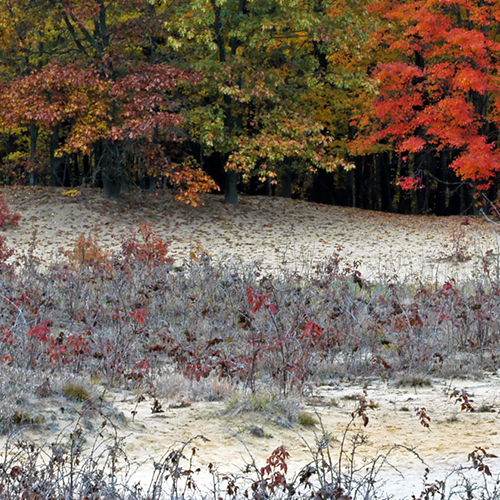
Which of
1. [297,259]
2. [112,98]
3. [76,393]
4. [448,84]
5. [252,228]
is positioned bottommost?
[76,393]

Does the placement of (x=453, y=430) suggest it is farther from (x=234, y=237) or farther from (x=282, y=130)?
(x=282, y=130)

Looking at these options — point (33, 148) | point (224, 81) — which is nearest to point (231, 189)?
point (224, 81)

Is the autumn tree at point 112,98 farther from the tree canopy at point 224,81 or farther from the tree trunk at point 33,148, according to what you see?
the tree trunk at point 33,148

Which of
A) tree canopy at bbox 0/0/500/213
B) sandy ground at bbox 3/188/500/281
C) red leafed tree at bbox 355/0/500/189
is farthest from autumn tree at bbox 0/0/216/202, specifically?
red leafed tree at bbox 355/0/500/189

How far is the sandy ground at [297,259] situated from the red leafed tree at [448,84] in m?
2.43

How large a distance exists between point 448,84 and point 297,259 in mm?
12144

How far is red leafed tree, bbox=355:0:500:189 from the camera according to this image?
21.2 m

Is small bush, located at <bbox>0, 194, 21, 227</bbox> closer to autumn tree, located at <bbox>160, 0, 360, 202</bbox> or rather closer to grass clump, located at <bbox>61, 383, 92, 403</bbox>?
autumn tree, located at <bbox>160, 0, 360, 202</bbox>

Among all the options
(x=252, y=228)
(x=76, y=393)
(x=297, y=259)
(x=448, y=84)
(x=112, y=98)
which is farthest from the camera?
(x=448, y=84)

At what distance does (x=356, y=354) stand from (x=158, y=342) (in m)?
2.05

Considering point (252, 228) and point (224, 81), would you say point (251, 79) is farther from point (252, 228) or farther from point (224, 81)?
point (252, 228)

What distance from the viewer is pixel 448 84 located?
942 inches

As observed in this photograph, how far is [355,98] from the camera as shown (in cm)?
2605

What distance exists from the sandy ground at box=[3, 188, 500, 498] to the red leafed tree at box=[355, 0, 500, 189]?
243 cm
